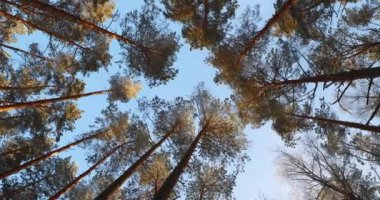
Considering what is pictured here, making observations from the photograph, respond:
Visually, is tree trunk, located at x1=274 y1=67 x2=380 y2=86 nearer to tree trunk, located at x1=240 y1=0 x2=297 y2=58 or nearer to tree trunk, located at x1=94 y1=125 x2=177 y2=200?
tree trunk, located at x1=240 y1=0 x2=297 y2=58

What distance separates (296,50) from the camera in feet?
43.2

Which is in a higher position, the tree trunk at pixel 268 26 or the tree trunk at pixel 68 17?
the tree trunk at pixel 268 26

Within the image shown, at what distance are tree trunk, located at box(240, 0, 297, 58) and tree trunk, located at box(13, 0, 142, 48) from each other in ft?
11.6

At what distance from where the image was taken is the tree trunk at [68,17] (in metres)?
11.6

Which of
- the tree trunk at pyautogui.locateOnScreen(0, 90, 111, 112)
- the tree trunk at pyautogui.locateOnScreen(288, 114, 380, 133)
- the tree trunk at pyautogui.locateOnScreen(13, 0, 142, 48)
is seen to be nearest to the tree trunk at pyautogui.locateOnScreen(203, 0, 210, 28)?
the tree trunk at pyautogui.locateOnScreen(13, 0, 142, 48)

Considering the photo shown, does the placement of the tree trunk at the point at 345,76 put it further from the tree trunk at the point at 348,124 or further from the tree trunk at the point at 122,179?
the tree trunk at the point at 122,179

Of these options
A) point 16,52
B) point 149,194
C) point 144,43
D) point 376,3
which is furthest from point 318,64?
point 16,52

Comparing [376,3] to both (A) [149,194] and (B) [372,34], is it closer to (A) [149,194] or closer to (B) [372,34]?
(B) [372,34]

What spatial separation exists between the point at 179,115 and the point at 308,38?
245 inches

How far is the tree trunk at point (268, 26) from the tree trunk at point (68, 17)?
355 cm

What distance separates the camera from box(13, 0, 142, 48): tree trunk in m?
11.6

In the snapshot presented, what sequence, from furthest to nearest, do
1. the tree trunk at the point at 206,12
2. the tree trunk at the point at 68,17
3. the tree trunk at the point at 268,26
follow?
the tree trunk at the point at 206,12 < the tree trunk at the point at 268,26 < the tree trunk at the point at 68,17

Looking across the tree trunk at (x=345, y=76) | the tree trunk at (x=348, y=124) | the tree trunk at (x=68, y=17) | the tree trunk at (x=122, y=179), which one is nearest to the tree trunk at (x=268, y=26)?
the tree trunk at (x=345, y=76)

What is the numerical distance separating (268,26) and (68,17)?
5.85 metres
